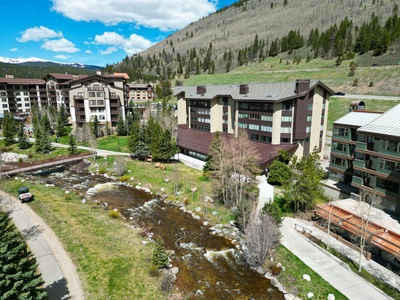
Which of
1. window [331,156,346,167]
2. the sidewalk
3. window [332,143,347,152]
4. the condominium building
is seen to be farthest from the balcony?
the sidewalk

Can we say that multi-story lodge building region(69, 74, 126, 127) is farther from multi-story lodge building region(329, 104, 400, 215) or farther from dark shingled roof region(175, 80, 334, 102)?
multi-story lodge building region(329, 104, 400, 215)

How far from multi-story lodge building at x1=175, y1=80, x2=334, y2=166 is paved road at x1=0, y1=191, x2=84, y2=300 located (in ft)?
109

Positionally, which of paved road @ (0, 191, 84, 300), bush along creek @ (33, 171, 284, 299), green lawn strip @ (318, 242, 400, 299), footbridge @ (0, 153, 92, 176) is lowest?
bush along creek @ (33, 171, 284, 299)

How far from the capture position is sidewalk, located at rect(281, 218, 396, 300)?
2060 centimetres

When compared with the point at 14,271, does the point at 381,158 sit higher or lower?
higher

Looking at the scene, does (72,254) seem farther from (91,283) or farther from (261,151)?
(261,151)

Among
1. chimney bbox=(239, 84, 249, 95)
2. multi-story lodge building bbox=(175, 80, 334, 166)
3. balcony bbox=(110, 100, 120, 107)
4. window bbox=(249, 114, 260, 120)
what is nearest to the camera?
multi-story lodge building bbox=(175, 80, 334, 166)

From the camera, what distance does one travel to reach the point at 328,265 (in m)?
23.8

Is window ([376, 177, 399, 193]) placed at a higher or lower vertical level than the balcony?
lower

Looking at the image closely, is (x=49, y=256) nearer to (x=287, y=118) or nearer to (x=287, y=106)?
(x=287, y=118)

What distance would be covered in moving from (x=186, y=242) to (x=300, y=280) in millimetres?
12726

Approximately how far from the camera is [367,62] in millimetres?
103562

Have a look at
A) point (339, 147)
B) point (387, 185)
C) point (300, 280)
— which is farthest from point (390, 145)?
point (300, 280)

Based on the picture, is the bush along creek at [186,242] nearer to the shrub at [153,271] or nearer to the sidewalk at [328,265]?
the shrub at [153,271]
